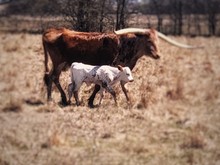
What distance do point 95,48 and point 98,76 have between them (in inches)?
8.6

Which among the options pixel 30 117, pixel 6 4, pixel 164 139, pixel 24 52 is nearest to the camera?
pixel 164 139

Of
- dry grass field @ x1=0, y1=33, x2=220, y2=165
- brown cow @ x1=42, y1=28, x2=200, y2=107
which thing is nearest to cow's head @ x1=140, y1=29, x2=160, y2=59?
brown cow @ x1=42, y1=28, x2=200, y2=107

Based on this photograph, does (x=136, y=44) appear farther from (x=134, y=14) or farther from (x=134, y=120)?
(x=134, y=120)

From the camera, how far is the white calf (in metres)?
3.90

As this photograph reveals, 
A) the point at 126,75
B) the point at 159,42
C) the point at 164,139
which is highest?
the point at 159,42

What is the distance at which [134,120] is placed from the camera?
3811 millimetres

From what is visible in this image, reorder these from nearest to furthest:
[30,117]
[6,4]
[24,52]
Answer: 1. [30,117]
2. [6,4]
3. [24,52]

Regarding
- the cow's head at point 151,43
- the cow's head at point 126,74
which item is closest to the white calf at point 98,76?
the cow's head at point 126,74

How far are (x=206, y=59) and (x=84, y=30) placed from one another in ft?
3.19

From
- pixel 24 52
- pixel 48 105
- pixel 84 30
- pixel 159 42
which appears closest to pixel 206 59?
pixel 159 42

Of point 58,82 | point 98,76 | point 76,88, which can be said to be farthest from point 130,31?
point 58,82

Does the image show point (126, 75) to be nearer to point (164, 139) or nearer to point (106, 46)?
point (106, 46)

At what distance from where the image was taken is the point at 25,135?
3.62 metres

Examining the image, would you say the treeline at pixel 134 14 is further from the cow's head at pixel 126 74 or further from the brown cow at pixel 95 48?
the cow's head at pixel 126 74
